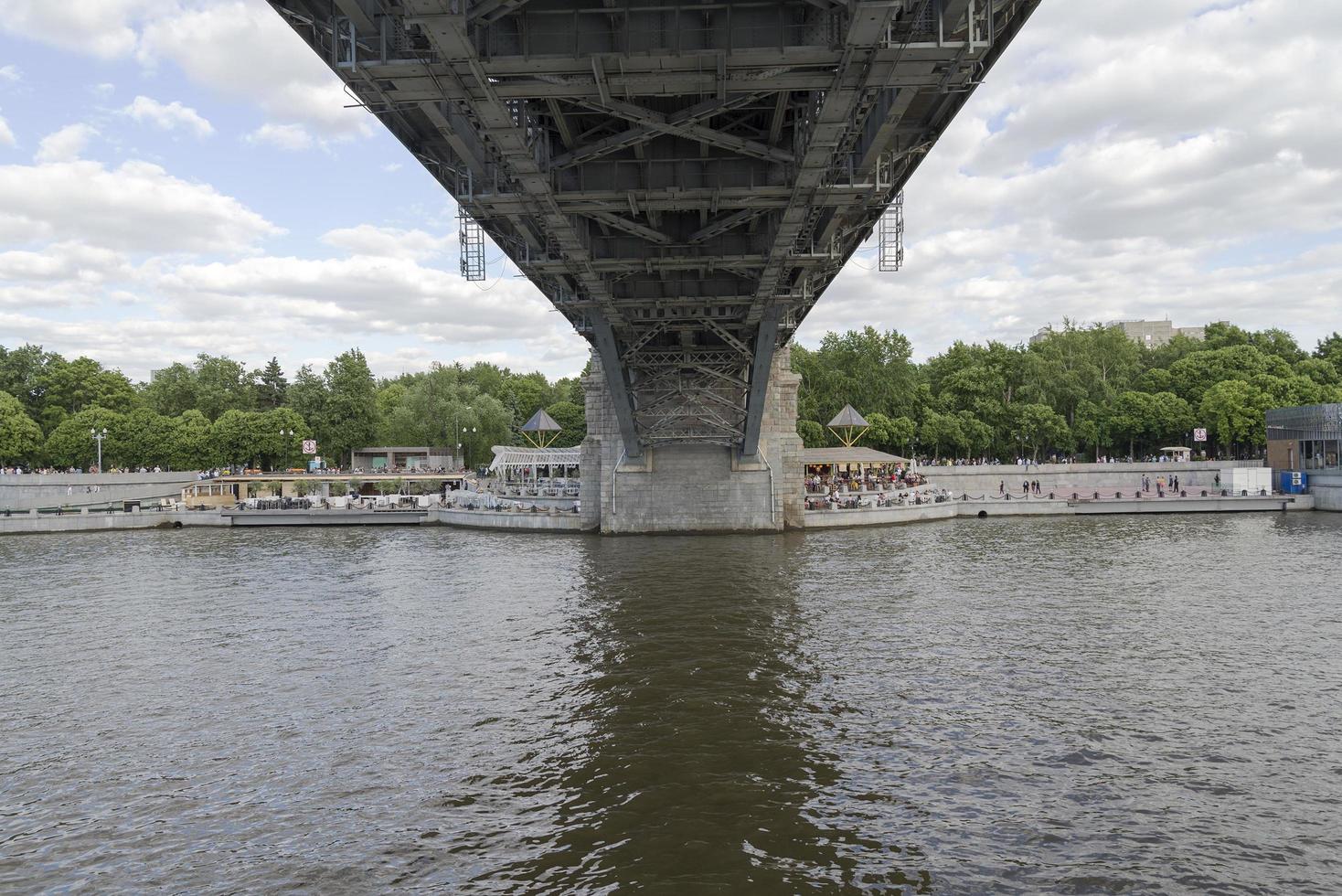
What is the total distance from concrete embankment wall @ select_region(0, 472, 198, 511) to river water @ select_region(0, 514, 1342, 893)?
123 feet

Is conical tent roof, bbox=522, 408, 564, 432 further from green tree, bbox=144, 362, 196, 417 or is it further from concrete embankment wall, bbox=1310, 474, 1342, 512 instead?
concrete embankment wall, bbox=1310, 474, 1342, 512

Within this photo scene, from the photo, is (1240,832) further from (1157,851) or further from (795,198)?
(795,198)

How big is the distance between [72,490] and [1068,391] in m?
72.9

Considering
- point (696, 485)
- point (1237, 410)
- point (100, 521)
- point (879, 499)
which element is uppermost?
point (1237, 410)

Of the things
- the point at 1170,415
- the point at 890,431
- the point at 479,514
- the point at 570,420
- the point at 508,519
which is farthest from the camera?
the point at 570,420

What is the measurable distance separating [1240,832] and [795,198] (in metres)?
10.5

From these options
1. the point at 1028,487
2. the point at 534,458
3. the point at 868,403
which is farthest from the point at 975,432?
the point at 534,458

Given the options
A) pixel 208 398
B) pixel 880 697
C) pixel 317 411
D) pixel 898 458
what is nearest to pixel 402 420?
pixel 317 411

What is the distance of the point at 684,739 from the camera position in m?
10.2

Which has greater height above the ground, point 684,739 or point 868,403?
point 868,403

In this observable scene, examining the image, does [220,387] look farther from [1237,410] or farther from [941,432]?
[1237,410]

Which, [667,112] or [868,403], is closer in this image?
[667,112]

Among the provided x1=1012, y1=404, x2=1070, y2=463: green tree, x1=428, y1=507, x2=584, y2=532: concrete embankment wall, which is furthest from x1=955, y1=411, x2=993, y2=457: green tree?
x1=428, y1=507, x2=584, y2=532: concrete embankment wall

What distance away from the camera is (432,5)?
26.7 ft
